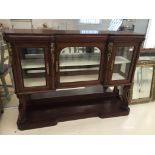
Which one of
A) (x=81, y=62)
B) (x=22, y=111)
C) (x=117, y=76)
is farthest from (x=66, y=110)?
(x=117, y=76)

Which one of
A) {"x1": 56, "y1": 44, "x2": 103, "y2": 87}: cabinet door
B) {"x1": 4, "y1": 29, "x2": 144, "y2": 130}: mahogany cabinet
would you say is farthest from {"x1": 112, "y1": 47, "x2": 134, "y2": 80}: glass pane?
{"x1": 56, "y1": 44, "x2": 103, "y2": 87}: cabinet door

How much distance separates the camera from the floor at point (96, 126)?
5.72ft

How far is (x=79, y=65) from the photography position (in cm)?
176

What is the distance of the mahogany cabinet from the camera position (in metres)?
1.45

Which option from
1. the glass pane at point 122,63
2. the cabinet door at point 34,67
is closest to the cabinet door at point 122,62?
the glass pane at point 122,63

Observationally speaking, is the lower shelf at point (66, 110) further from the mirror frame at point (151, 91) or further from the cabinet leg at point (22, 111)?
the mirror frame at point (151, 91)

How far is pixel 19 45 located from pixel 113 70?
39.3 inches

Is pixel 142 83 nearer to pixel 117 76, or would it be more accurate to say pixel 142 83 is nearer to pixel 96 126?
pixel 117 76

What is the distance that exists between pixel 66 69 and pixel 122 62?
0.64 meters

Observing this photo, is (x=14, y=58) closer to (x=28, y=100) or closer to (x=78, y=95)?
(x=28, y=100)

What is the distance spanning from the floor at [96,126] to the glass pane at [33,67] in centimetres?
55

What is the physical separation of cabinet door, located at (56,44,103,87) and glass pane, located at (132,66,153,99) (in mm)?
746

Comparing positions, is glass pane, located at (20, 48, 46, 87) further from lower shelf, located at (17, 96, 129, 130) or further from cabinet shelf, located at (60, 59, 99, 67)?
lower shelf, located at (17, 96, 129, 130)
